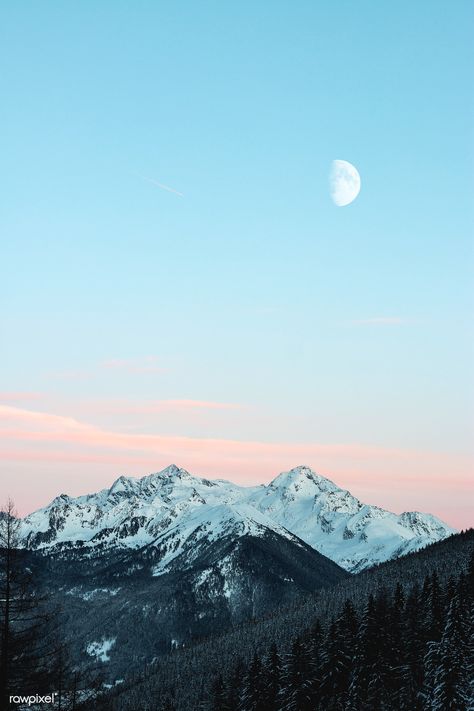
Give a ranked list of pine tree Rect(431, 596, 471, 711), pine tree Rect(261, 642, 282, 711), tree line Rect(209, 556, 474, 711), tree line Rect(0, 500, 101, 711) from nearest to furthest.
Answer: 1. tree line Rect(0, 500, 101, 711)
2. pine tree Rect(431, 596, 471, 711)
3. tree line Rect(209, 556, 474, 711)
4. pine tree Rect(261, 642, 282, 711)

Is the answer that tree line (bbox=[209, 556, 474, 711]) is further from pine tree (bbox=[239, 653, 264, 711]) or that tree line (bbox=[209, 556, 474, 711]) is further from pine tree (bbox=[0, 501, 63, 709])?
pine tree (bbox=[0, 501, 63, 709])

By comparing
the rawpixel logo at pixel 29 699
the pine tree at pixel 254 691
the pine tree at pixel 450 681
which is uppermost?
the rawpixel logo at pixel 29 699

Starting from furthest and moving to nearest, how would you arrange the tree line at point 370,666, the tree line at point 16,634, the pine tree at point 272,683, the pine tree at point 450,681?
the pine tree at point 272,683 → the tree line at point 370,666 → the pine tree at point 450,681 → the tree line at point 16,634

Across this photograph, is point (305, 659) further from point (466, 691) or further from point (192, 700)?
point (192, 700)

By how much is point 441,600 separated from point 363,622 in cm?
1620

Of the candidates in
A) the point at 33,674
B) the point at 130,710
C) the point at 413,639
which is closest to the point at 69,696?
the point at 33,674

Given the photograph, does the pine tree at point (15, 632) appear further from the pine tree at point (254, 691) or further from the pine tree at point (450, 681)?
the pine tree at point (254, 691)

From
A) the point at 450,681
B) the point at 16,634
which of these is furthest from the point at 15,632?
the point at 450,681

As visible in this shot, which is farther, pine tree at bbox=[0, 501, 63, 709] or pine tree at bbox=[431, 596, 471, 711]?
pine tree at bbox=[431, 596, 471, 711]

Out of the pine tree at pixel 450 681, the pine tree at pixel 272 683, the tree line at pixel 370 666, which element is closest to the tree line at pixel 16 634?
the pine tree at pixel 450 681

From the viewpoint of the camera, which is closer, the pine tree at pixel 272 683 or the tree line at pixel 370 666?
the tree line at pixel 370 666

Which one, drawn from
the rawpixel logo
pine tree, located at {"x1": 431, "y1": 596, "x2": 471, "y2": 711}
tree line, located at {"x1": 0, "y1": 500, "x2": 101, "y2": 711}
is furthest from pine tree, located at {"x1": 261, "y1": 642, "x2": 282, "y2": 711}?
tree line, located at {"x1": 0, "y1": 500, "x2": 101, "y2": 711}

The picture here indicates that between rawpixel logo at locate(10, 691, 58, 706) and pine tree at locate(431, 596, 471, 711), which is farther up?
rawpixel logo at locate(10, 691, 58, 706)

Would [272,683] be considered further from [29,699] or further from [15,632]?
[15,632]
